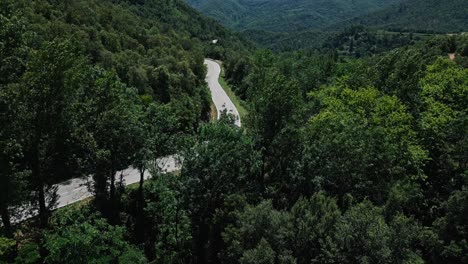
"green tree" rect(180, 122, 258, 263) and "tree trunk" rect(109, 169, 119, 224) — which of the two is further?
"tree trunk" rect(109, 169, 119, 224)

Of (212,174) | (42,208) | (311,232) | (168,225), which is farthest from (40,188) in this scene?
(311,232)

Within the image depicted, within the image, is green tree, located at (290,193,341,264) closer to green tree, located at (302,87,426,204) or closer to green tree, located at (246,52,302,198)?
green tree, located at (302,87,426,204)

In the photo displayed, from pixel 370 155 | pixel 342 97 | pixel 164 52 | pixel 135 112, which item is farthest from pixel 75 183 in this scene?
pixel 164 52

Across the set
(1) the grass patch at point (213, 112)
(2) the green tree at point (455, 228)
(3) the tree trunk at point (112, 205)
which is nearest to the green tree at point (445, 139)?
(2) the green tree at point (455, 228)

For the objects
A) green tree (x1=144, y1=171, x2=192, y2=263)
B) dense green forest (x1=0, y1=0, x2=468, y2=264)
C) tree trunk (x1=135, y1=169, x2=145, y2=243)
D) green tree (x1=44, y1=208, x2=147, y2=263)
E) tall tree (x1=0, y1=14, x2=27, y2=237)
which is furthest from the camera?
tree trunk (x1=135, y1=169, x2=145, y2=243)

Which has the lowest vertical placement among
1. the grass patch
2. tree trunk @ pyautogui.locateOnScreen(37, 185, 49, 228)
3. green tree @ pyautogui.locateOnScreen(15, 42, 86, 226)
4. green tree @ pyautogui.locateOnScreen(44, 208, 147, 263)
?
the grass patch

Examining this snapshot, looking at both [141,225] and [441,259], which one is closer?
[441,259]

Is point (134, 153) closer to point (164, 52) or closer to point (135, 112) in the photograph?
point (135, 112)

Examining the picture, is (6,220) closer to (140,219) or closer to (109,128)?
(109,128)

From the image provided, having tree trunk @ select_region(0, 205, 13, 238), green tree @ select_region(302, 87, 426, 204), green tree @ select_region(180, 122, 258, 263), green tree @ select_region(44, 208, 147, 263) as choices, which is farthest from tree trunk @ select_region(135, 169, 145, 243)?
green tree @ select_region(302, 87, 426, 204)
